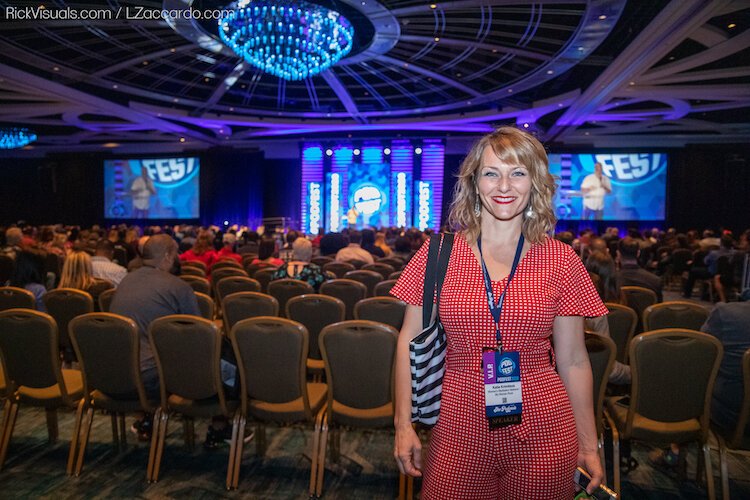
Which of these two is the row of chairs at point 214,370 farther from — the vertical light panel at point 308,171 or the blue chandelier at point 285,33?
the vertical light panel at point 308,171

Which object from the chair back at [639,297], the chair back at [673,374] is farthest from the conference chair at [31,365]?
the chair back at [639,297]

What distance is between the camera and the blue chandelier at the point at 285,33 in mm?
7965

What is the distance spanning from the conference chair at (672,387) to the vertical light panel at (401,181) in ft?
56.8

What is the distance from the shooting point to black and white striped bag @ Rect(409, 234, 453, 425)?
1584 millimetres

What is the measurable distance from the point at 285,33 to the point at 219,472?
22.7ft

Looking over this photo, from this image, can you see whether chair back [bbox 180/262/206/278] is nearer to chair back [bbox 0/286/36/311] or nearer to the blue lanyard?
chair back [bbox 0/286/36/311]

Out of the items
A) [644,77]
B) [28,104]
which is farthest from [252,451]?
[28,104]

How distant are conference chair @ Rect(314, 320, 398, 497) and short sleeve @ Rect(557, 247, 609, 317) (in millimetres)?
1564

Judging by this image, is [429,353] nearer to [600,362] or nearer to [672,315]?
[600,362]

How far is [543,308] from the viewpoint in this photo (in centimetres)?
153

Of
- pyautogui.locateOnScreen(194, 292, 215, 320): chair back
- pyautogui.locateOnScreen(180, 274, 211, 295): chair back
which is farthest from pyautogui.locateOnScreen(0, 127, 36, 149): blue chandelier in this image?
pyautogui.locateOnScreen(194, 292, 215, 320): chair back

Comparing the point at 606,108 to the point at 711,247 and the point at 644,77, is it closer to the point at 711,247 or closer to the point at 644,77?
the point at 644,77

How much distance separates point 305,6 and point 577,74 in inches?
285

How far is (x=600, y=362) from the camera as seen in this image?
116 inches
